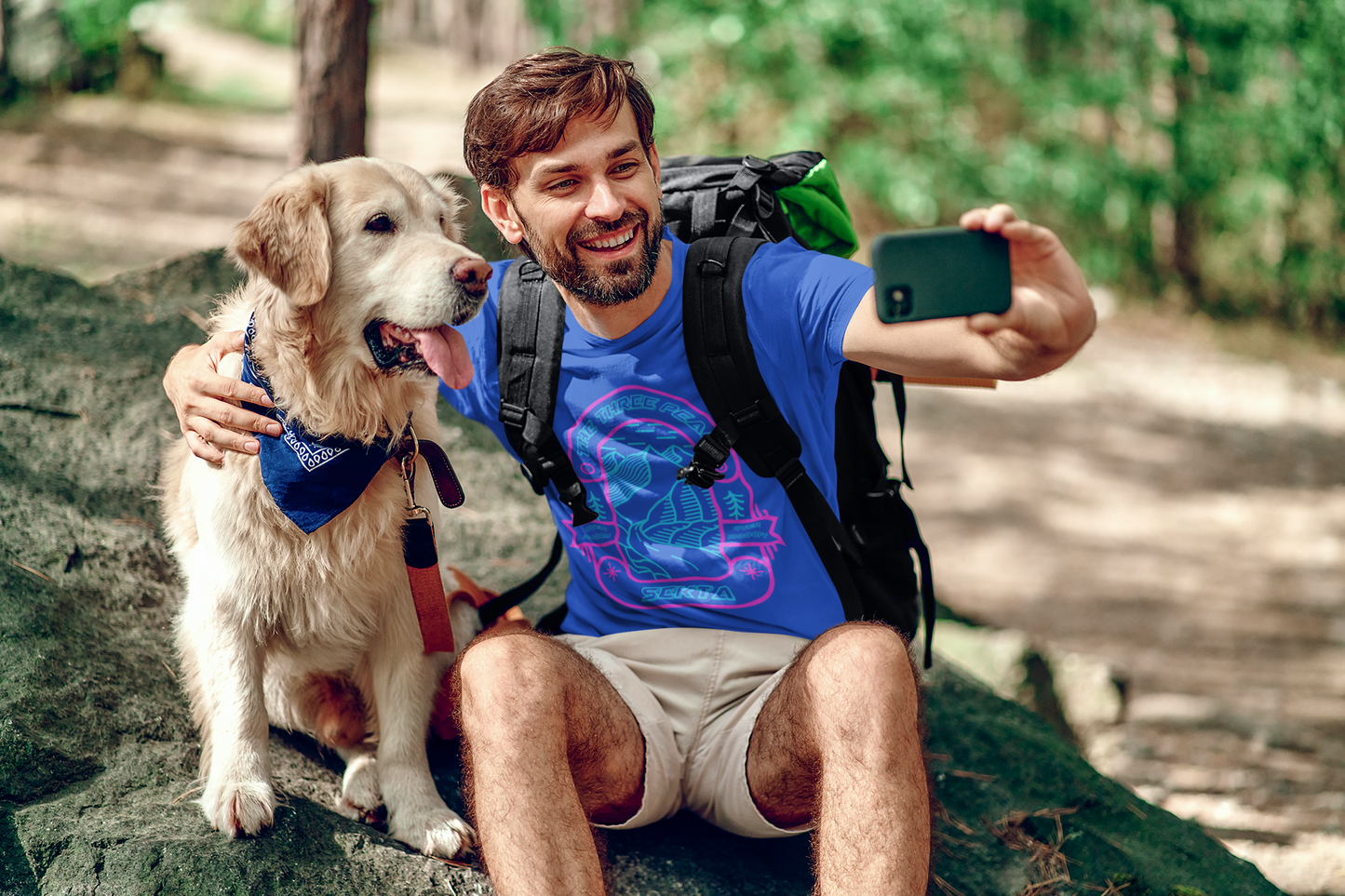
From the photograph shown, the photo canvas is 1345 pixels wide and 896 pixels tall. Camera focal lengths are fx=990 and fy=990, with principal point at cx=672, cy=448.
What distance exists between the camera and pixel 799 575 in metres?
2.76

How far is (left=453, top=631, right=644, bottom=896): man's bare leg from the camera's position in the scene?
7.47ft

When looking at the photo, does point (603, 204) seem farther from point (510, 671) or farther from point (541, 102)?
point (510, 671)

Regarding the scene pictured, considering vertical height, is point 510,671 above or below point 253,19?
below

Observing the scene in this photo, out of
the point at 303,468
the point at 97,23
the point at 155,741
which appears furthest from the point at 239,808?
the point at 97,23

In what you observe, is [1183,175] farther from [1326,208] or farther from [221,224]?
[221,224]

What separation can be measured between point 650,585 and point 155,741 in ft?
4.88

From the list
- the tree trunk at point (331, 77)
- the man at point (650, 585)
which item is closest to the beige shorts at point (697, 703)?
the man at point (650, 585)

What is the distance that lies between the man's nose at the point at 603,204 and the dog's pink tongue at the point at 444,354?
49 cm

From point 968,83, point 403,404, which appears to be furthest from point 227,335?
point 968,83

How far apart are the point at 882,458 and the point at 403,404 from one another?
136 cm

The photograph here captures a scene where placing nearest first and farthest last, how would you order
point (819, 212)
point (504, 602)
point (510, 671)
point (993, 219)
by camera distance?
point (993, 219) < point (510, 671) < point (819, 212) < point (504, 602)

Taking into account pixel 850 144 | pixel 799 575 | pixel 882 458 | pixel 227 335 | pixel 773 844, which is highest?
pixel 850 144

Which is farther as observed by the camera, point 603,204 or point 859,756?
point 603,204

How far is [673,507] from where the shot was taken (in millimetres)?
2736
